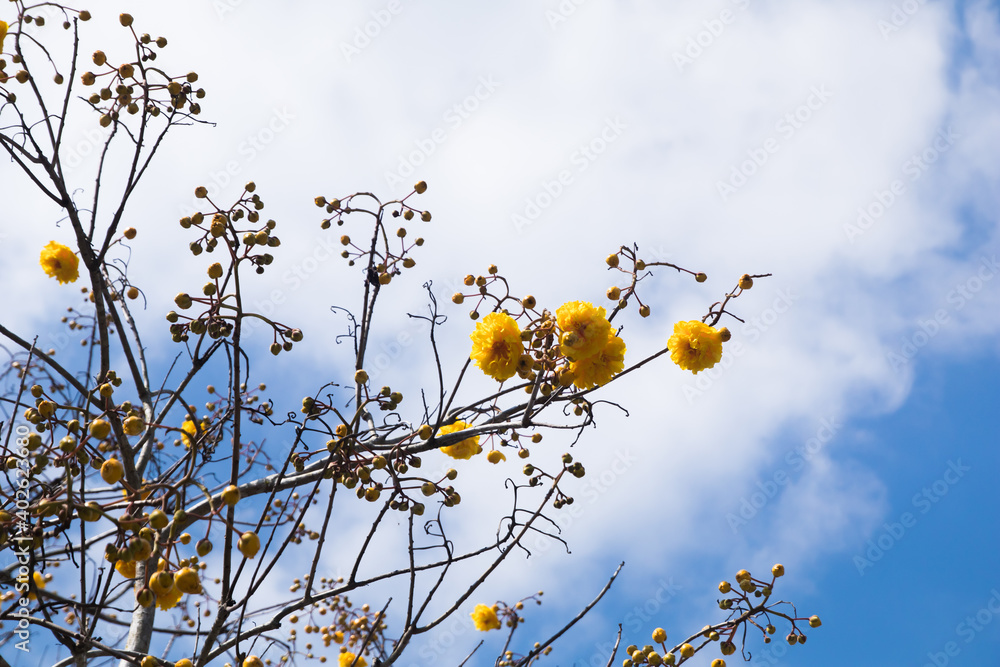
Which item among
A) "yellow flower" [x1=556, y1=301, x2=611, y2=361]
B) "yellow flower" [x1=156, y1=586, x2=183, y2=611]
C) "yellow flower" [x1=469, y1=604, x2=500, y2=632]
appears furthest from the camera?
"yellow flower" [x1=469, y1=604, x2=500, y2=632]

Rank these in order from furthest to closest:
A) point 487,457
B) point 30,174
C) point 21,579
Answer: point 30,174 < point 487,457 < point 21,579

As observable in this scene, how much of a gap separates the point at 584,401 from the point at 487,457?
23.3 inches

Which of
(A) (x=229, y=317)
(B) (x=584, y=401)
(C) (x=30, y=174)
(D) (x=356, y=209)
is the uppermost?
(C) (x=30, y=174)

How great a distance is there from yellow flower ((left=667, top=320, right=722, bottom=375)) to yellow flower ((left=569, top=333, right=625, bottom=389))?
280 millimetres

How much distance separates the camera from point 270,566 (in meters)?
2.21

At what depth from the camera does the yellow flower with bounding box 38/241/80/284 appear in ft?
11.2

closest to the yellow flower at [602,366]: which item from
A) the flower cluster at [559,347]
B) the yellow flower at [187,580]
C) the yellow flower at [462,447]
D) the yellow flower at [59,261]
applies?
the flower cluster at [559,347]

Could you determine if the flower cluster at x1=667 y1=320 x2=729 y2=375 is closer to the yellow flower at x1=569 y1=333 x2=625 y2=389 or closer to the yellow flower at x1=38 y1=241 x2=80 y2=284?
the yellow flower at x1=569 y1=333 x2=625 y2=389

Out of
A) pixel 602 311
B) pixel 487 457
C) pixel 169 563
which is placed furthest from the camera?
pixel 487 457

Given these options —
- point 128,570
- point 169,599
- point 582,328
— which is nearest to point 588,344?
point 582,328

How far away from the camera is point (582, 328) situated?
7.63ft

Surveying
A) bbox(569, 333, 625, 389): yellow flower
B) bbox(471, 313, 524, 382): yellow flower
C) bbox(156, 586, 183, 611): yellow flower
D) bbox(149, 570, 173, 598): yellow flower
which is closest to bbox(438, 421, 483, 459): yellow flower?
bbox(471, 313, 524, 382): yellow flower

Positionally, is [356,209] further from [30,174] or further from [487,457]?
[30,174]

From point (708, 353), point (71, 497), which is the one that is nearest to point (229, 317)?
point (71, 497)
